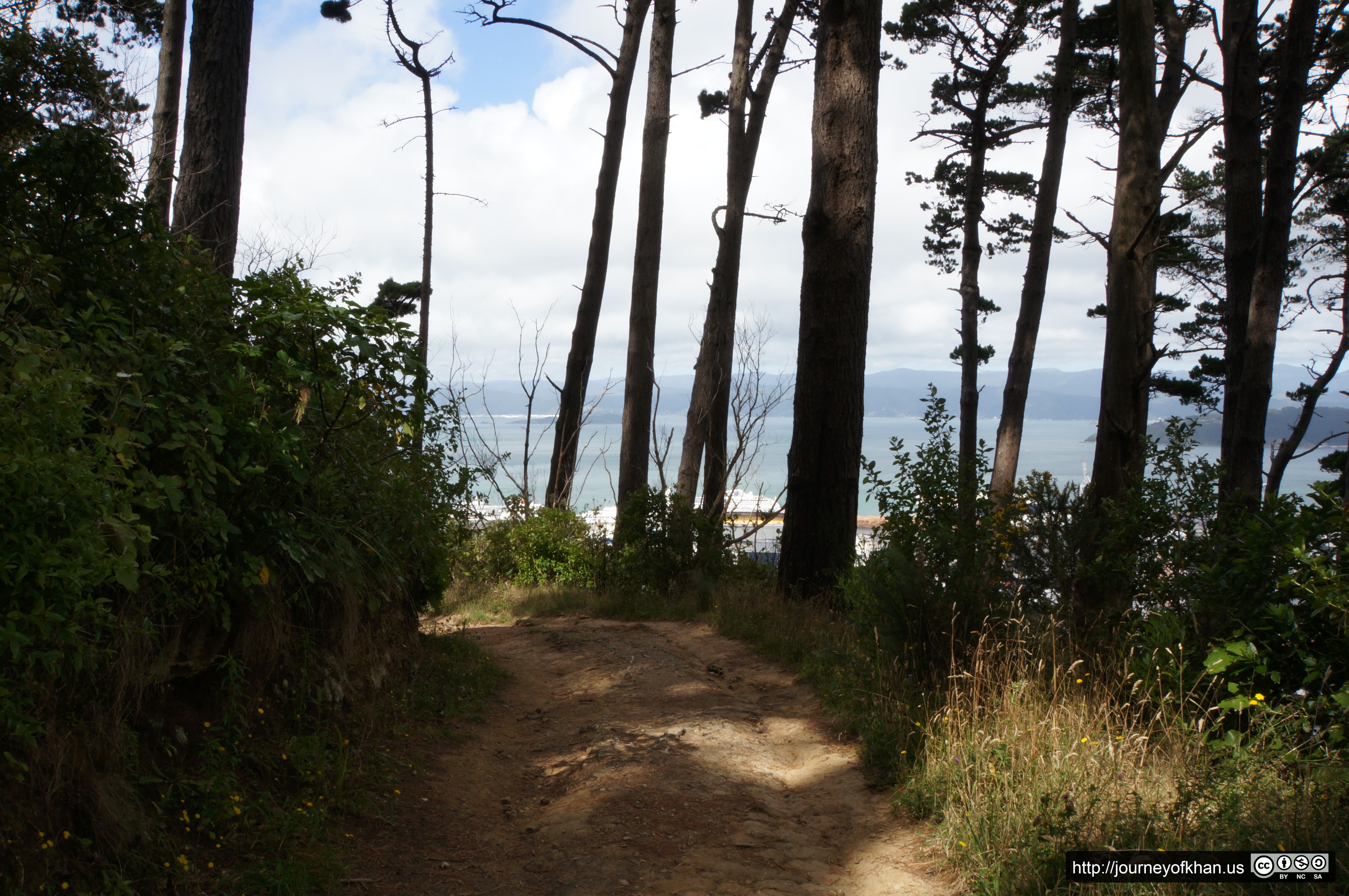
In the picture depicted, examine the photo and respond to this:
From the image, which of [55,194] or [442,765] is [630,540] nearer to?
[442,765]

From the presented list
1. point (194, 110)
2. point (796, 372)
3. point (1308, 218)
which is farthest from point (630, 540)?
point (1308, 218)

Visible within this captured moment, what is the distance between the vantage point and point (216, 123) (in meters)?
7.86

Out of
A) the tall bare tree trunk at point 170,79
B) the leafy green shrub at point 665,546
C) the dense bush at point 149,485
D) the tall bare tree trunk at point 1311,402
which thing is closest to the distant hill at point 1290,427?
the tall bare tree trunk at point 1311,402

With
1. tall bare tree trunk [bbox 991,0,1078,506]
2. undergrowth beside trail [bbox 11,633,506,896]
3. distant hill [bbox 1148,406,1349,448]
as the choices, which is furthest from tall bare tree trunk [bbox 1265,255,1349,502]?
undergrowth beside trail [bbox 11,633,506,896]

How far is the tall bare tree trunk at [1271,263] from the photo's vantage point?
842 cm

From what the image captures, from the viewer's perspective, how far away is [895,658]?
5.18 metres

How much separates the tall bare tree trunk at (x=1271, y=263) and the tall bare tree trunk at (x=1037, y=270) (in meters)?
8.57

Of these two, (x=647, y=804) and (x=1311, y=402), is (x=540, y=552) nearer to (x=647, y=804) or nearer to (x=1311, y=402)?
(x=647, y=804)

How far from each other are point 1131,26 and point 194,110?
9006 mm

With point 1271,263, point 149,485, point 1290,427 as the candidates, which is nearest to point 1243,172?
point 1271,263

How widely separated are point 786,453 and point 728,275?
11.1 ft

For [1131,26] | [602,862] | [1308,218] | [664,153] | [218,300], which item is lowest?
[602,862]

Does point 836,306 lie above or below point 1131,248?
below

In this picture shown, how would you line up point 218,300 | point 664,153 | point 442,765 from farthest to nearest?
point 664,153
point 442,765
point 218,300
